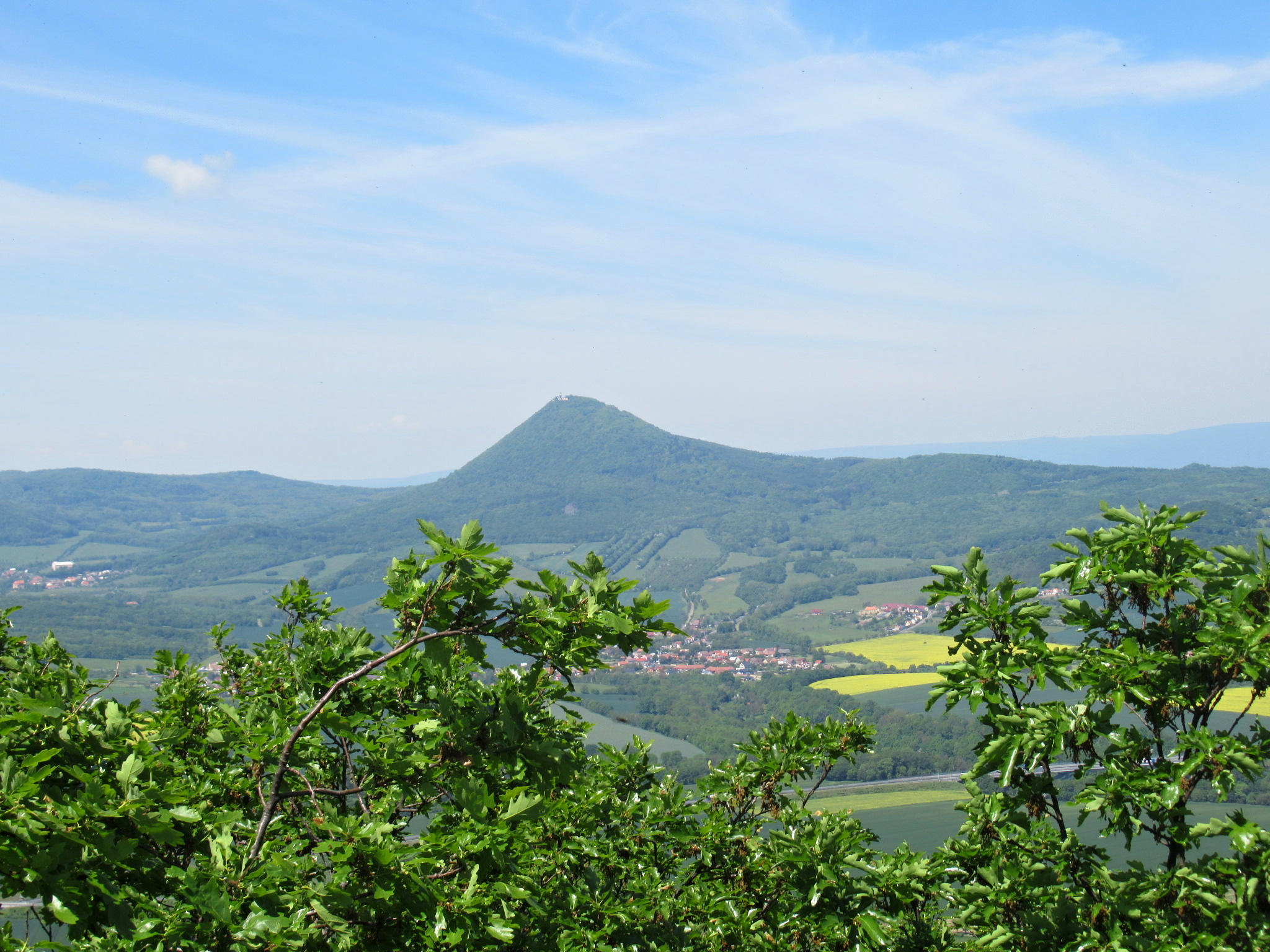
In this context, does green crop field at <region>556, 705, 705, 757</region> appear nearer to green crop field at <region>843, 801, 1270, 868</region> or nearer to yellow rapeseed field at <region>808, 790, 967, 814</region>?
yellow rapeseed field at <region>808, 790, 967, 814</region>

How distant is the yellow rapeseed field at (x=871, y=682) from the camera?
12350 cm

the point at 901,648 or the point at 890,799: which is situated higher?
the point at 890,799

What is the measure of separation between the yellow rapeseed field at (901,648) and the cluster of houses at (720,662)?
10806mm

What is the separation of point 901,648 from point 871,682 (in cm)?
3507

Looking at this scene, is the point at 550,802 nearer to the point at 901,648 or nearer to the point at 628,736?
the point at 628,736

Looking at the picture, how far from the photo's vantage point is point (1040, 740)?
5285 millimetres

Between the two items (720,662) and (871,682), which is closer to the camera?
(871,682)

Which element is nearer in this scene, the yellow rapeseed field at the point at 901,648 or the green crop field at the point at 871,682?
the green crop field at the point at 871,682

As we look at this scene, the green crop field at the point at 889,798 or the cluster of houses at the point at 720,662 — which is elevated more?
the green crop field at the point at 889,798

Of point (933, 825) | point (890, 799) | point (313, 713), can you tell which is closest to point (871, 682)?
point (890, 799)

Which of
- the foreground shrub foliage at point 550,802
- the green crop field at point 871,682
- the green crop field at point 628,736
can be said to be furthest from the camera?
the green crop field at point 871,682

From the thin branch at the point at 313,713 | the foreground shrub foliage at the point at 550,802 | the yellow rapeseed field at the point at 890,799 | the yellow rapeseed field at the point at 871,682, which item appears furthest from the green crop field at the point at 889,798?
the thin branch at the point at 313,713

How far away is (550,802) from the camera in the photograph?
246 inches

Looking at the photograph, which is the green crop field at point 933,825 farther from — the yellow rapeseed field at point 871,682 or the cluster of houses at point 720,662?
the cluster of houses at point 720,662
